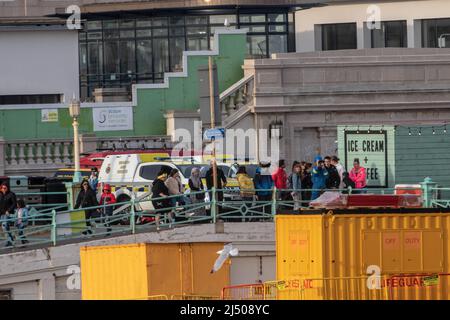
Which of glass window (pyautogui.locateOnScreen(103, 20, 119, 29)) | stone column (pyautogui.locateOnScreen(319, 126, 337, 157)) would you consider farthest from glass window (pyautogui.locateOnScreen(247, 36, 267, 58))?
stone column (pyautogui.locateOnScreen(319, 126, 337, 157))

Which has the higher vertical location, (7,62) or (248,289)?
(7,62)

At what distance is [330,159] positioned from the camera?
48.6m

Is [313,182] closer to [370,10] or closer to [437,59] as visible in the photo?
[437,59]

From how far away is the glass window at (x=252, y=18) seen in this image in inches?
2717

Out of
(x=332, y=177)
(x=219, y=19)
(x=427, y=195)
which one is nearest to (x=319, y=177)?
(x=332, y=177)

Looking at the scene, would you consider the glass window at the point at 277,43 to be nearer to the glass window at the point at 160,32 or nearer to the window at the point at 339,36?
the glass window at the point at 160,32

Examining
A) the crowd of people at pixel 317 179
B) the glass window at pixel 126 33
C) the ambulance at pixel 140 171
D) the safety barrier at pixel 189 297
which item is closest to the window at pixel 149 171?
the ambulance at pixel 140 171

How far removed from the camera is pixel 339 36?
74000 mm

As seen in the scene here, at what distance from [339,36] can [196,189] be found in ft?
89.3

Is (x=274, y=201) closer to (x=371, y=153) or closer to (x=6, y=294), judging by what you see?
(x=6, y=294)

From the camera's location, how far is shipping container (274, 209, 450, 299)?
39919mm
